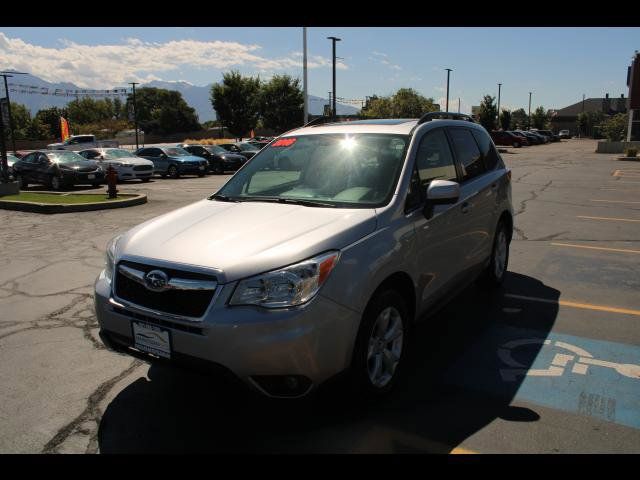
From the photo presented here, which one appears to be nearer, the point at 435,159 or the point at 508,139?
the point at 435,159

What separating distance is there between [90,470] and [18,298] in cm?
365

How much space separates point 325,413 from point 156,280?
133cm

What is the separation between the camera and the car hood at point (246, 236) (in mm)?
2879

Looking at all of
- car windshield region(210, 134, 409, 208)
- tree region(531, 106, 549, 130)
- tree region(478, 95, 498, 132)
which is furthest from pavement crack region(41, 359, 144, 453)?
tree region(531, 106, 549, 130)

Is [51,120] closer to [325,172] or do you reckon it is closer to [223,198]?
[223,198]

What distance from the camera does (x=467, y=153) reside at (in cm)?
503

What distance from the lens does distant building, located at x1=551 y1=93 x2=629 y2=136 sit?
11257cm

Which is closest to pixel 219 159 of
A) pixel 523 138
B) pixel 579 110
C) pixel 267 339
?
pixel 267 339

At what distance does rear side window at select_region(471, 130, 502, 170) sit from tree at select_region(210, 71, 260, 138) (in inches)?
2115

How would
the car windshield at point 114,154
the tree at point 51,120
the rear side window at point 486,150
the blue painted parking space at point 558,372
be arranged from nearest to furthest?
the blue painted parking space at point 558,372 < the rear side window at point 486,150 < the car windshield at point 114,154 < the tree at point 51,120

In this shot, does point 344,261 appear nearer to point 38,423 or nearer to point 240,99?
point 38,423

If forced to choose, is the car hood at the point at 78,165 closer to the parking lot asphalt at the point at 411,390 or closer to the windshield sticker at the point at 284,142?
the parking lot asphalt at the point at 411,390

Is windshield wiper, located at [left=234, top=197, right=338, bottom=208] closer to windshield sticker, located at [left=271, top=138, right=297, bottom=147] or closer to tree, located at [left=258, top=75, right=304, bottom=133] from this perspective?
windshield sticker, located at [left=271, top=138, right=297, bottom=147]

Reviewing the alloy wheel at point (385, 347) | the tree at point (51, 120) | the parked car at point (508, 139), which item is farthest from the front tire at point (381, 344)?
the tree at point (51, 120)
